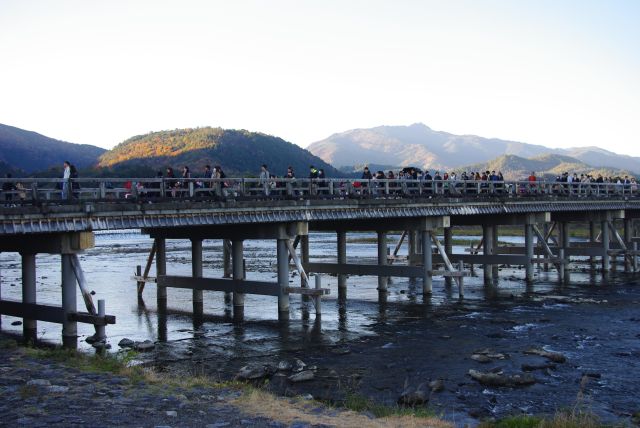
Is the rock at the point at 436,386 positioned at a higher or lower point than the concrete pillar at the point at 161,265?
lower

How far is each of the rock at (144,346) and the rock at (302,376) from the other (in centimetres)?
646

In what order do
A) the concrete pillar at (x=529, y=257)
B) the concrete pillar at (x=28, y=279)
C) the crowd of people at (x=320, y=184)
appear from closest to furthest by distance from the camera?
the crowd of people at (x=320, y=184)
the concrete pillar at (x=28, y=279)
the concrete pillar at (x=529, y=257)

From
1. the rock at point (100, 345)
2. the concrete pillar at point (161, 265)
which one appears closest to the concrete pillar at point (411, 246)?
the concrete pillar at point (161, 265)

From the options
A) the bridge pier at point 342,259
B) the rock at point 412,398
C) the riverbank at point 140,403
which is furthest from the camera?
the bridge pier at point 342,259

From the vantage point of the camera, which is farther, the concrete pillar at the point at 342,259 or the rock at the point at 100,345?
the concrete pillar at the point at 342,259

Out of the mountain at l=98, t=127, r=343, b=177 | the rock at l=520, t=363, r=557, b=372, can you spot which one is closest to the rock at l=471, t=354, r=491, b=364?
the rock at l=520, t=363, r=557, b=372

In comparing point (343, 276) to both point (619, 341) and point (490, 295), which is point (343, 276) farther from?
point (619, 341)

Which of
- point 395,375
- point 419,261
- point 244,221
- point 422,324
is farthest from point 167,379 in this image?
point 419,261

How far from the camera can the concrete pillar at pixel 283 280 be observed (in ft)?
94.9

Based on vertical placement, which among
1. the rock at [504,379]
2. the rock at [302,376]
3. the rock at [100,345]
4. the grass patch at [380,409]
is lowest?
the rock at [504,379]

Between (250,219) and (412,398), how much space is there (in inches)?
493

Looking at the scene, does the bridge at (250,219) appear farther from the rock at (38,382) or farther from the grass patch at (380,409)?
the grass patch at (380,409)

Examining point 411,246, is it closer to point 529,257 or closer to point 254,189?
point 529,257

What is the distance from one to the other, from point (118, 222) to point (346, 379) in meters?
8.99
